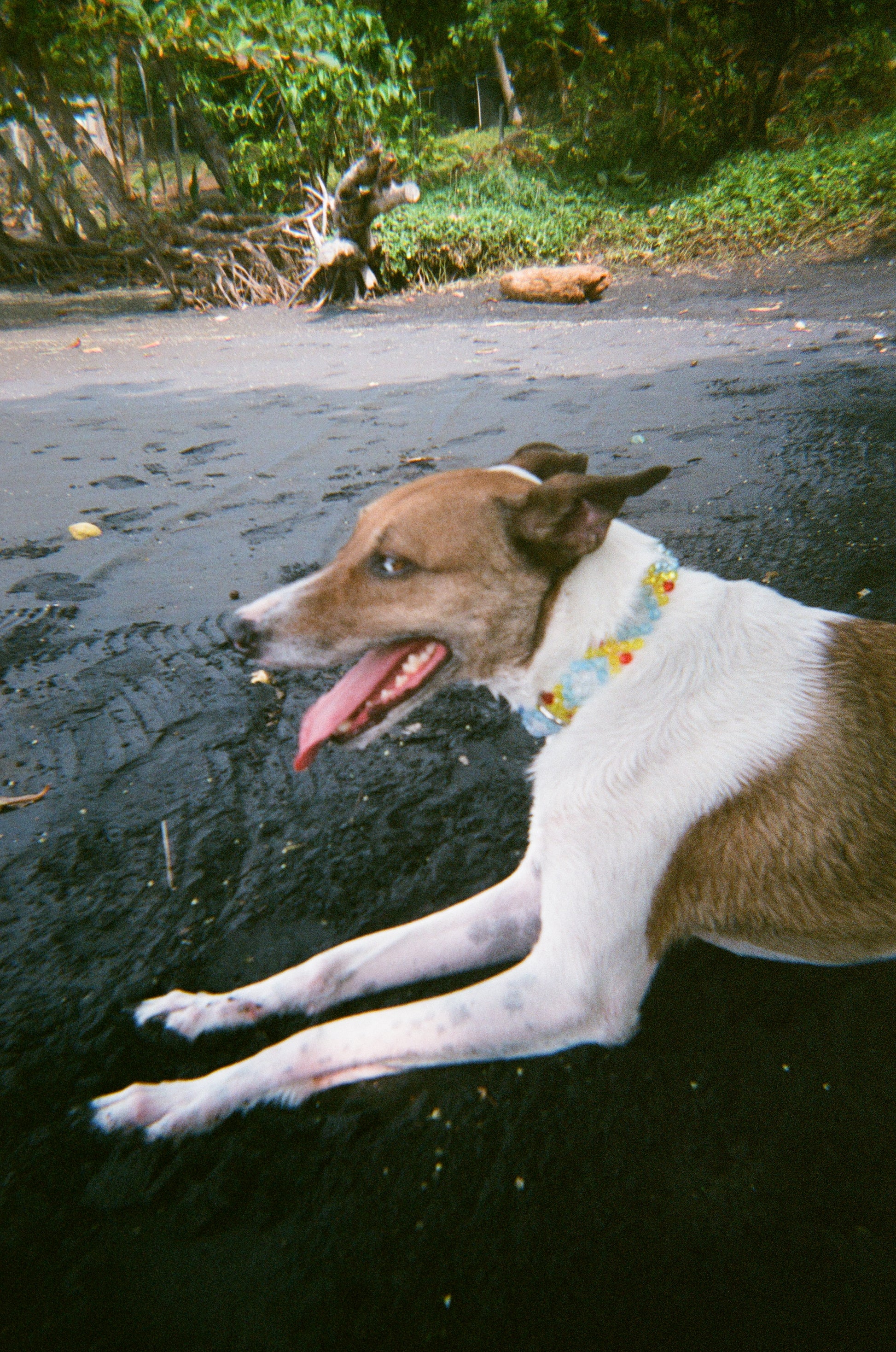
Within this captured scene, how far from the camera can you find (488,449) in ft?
20.1

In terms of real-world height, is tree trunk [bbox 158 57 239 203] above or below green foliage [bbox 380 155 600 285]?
above

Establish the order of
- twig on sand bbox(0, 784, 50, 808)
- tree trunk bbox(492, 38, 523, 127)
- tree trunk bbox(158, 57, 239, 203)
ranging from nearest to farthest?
twig on sand bbox(0, 784, 50, 808) → tree trunk bbox(158, 57, 239, 203) → tree trunk bbox(492, 38, 523, 127)

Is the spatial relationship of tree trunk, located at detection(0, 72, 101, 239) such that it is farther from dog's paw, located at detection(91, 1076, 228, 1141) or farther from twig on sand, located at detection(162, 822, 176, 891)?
dog's paw, located at detection(91, 1076, 228, 1141)

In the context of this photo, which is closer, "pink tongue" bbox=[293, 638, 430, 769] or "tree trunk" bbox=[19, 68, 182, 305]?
"pink tongue" bbox=[293, 638, 430, 769]

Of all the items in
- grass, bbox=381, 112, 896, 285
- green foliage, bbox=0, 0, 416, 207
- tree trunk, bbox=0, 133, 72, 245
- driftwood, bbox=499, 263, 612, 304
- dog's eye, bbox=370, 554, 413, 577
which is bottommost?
dog's eye, bbox=370, 554, 413, 577

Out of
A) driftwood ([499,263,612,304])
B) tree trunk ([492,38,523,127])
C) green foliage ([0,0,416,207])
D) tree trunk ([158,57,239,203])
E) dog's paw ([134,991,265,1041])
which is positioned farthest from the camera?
tree trunk ([492,38,523,127])

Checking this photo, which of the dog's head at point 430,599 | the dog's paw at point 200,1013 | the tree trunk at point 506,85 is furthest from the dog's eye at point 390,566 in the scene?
the tree trunk at point 506,85

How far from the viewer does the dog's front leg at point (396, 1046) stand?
1.85 metres

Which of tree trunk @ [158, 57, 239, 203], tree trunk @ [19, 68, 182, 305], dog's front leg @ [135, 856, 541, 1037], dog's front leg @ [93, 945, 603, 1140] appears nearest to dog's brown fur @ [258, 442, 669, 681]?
dog's front leg @ [135, 856, 541, 1037]

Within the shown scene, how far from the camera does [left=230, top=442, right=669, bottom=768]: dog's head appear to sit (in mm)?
2035

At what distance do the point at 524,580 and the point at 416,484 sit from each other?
0.53m

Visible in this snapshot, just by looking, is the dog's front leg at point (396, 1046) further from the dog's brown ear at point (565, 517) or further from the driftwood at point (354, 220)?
the driftwood at point (354, 220)

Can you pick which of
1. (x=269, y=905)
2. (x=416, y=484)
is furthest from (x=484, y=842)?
(x=416, y=484)

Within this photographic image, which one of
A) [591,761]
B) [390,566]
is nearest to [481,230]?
[390,566]
